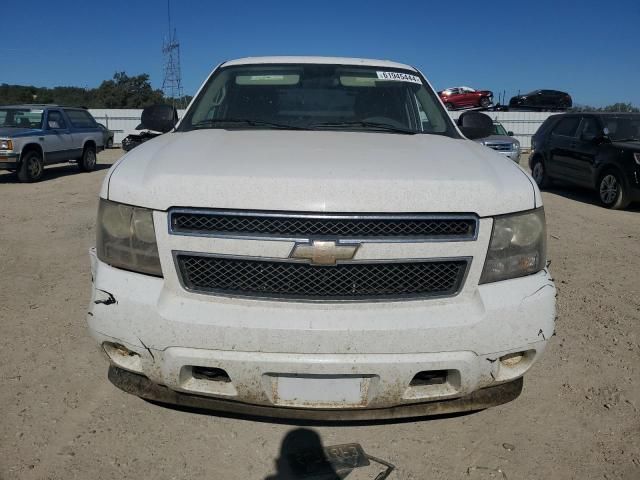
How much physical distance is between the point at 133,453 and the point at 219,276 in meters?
1.03

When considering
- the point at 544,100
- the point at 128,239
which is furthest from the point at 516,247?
the point at 544,100

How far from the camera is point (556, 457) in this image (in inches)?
98.0

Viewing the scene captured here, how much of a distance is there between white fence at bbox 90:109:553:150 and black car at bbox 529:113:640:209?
58.1 ft

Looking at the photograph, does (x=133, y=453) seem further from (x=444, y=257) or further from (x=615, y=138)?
(x=615, y=138)

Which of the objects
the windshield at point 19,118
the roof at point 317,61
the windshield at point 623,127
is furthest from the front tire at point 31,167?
the windshield at point 623,127

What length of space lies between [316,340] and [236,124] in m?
1.74

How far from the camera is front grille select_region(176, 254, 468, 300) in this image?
2.07 m

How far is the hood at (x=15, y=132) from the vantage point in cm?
1193

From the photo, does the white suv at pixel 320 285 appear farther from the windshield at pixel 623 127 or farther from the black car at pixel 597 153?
the windshield at pixel 623 127

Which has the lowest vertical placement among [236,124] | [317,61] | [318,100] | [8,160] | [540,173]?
[8,160]

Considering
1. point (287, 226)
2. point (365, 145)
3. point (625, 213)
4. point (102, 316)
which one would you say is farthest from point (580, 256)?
point (102, 316)

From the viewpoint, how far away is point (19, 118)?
13.0 metres

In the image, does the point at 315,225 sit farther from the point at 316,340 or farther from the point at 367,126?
the point at 367,126

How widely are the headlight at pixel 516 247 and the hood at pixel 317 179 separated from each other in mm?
64
